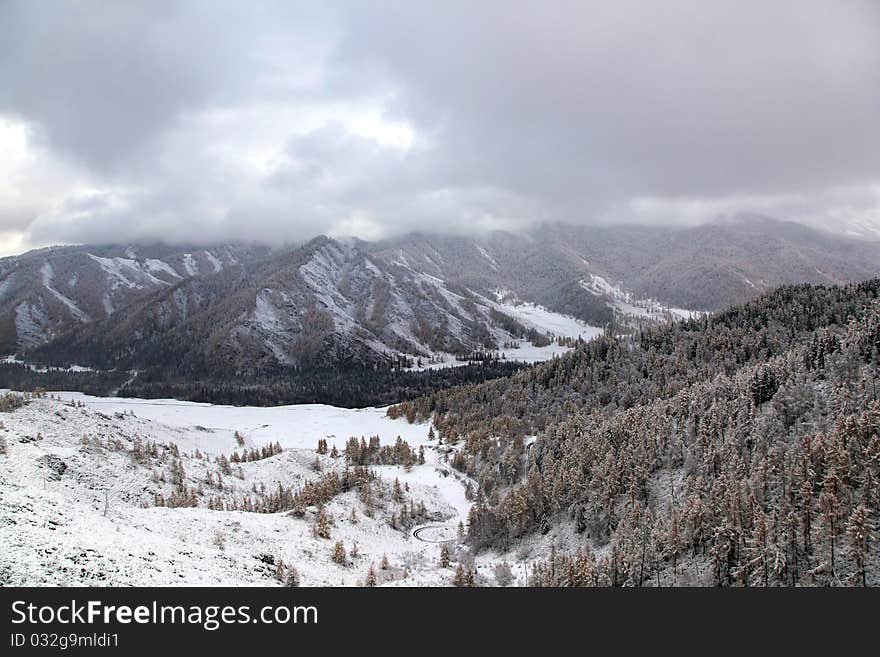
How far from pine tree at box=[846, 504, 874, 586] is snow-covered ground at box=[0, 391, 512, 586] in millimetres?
31835

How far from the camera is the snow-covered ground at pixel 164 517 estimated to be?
111ft

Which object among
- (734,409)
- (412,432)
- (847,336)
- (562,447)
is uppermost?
(847,336)

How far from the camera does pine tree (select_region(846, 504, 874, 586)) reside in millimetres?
36812

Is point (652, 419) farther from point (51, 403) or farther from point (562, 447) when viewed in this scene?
point (51, 403)

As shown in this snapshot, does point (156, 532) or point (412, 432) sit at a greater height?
point (156, 532)

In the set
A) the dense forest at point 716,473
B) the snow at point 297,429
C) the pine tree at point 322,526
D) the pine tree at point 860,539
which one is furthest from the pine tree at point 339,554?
the snow at point 297,429

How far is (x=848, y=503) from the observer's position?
142 ft

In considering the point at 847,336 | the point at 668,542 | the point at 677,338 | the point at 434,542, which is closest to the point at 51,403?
the point at 434,542

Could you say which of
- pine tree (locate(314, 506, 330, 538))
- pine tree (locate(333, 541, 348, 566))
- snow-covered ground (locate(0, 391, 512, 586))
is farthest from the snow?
pine tree (locate(333, 541, 348, 566))

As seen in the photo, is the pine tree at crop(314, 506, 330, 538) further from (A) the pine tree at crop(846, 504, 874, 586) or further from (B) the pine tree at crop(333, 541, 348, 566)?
(A) the pine tree at crop(846, 504, 874, 586)

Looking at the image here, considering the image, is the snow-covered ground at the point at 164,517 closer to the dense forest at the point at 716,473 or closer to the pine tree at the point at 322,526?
the pine tree at the point at 322,526

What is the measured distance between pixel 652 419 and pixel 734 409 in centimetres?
1411

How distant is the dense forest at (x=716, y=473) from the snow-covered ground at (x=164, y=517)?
39.2ft

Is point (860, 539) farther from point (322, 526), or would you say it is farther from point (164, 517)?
point (164, 517)
